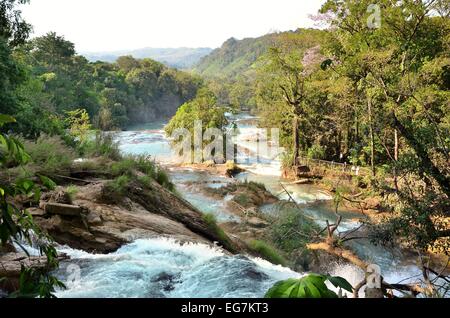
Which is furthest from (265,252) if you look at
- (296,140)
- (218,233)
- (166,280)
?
(296,140)

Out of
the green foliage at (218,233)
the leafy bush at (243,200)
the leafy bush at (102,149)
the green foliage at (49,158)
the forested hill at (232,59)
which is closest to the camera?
the green foliage at (49,158)

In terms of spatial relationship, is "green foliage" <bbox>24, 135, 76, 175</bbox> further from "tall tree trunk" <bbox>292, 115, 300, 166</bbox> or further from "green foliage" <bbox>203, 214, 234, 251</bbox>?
"tall tree trunk" <bbox>292, 115, 300, 166</bbox>

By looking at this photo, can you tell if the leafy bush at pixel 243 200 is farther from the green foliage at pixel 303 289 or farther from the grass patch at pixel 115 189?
the green foliage at pixel 303 289

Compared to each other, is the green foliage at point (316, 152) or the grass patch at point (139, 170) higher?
the grass patch at point (139, 170)

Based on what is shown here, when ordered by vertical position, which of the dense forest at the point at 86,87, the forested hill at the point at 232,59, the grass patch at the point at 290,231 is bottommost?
the grass patch at the point at 290,231

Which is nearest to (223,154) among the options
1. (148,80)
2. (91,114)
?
(91,114)

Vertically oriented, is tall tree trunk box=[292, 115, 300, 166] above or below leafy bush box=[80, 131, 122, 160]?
below

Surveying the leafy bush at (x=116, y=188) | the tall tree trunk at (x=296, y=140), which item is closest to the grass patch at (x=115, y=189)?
the leafy bush at (x=116, y=188)

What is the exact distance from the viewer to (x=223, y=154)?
24.1 meters

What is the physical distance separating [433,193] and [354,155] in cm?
1297

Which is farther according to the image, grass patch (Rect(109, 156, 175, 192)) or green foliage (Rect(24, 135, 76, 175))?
grass patch (Rect(109, 156, 175, 192))

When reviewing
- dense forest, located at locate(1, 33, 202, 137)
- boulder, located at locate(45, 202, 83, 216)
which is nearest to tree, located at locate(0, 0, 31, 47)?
dense forest, located at locate(1, 33, 202, 137)

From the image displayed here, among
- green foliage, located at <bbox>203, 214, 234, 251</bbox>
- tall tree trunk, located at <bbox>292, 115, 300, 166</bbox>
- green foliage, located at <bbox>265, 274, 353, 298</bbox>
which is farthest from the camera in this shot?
tall tree trunk, located at <bbox>292, 115, 300, 166</bbox>

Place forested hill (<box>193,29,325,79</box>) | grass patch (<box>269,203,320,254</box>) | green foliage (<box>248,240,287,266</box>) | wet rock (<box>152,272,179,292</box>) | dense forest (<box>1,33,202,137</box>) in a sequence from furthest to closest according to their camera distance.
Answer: forested hill (<box>193,29,325,79</box>), grass patch (<box>269,203,320,254</box>), dense forest (<box>1,33,202,137</box>), green foliage (<box>248,240,287,266</box>), wet rock (<box>152,272,179,292</box>)
